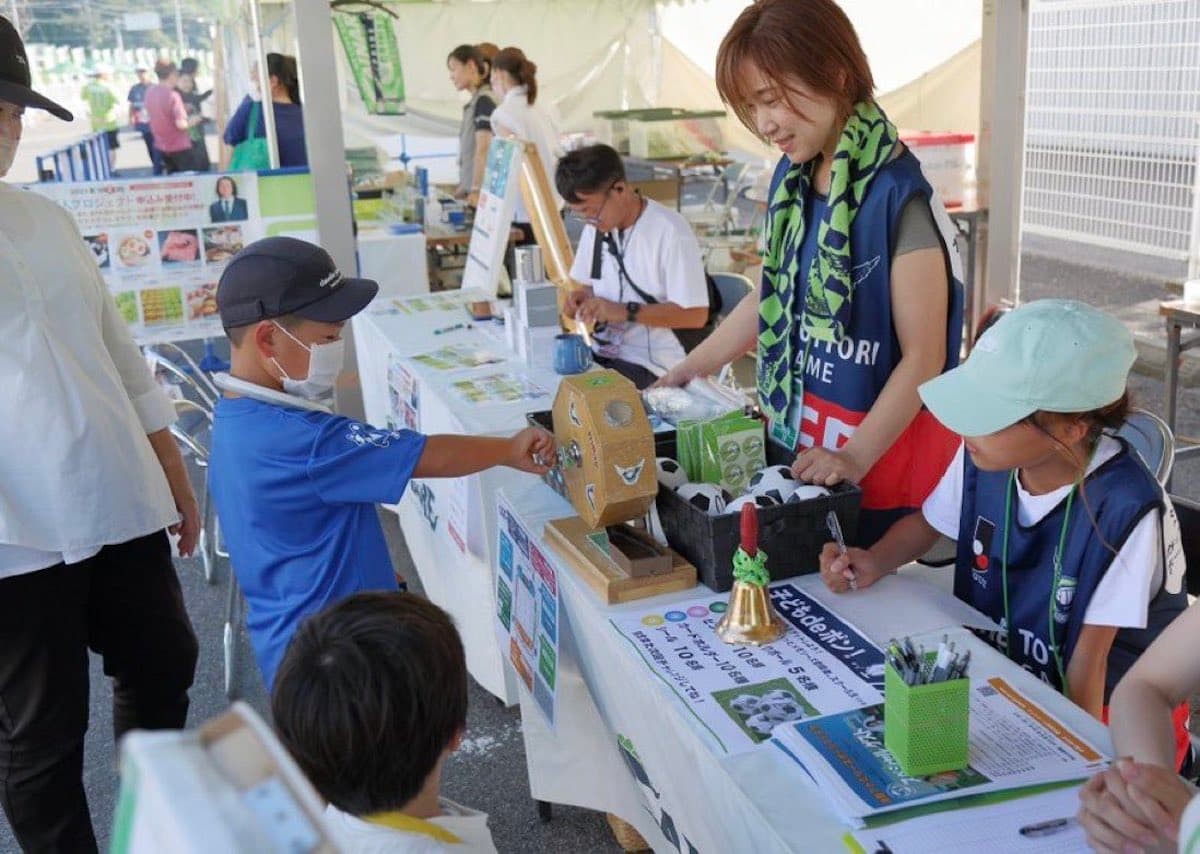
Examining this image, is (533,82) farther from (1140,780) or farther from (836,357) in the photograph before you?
(1140,780)

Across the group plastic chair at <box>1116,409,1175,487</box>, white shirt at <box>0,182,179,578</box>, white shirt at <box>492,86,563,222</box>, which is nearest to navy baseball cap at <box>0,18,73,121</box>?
white shirt at <box>0,182,179,578</box>

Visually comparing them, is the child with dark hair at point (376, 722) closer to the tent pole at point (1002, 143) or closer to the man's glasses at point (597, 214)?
the man's glasses at point (597, 214)

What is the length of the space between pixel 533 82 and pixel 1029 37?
3007 millimetres

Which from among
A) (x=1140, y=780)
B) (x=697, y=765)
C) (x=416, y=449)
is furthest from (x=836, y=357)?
(x=1140, y=780)

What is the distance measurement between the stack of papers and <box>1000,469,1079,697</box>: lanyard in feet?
0.66

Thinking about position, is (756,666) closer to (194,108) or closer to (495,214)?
(495,214)

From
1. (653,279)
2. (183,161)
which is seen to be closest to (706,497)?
(653,279)

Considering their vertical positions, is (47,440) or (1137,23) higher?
(1137,23)

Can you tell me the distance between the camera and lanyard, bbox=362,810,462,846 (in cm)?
105

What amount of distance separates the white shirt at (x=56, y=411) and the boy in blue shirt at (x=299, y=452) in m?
0.16

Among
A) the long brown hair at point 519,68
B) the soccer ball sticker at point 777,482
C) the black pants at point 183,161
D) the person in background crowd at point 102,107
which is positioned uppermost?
the long brown hair at point 519,68

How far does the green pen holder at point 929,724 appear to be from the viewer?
112 centimetres

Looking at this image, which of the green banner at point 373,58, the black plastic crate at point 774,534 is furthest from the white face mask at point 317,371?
the green banner at point 373,58

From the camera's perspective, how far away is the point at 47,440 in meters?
1.74
